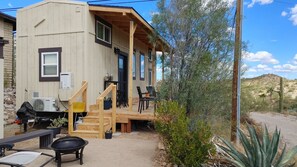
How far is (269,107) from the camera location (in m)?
17.3

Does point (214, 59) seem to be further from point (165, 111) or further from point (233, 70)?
point (165, 111)

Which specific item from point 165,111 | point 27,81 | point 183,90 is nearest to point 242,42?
point 183,90

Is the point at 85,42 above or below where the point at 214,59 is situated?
above

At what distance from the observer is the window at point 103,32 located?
8714mm

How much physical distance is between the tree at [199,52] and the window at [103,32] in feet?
8.31

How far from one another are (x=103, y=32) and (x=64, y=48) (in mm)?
1616

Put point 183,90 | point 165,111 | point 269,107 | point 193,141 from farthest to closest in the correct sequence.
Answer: point 269,107 → point 183,90 → point 165,111 → point 193,141

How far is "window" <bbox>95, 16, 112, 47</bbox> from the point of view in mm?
8714

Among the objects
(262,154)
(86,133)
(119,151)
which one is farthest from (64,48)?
(262,154)

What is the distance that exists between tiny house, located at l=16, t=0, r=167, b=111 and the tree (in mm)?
884

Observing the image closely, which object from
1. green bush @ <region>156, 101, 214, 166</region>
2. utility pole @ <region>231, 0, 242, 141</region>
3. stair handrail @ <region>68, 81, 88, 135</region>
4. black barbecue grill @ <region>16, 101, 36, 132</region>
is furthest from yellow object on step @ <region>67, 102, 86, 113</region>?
utility pole @ <region>231, 0, 242, 141</region>

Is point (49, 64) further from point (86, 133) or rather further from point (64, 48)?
point (86, 133)

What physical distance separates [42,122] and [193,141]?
7033mm

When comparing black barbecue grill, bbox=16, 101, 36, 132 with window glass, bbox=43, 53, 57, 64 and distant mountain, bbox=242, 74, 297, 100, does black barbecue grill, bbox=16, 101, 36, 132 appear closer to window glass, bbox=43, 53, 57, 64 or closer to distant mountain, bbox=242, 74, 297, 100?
window glass, bbox=43, 53, 57, 64
